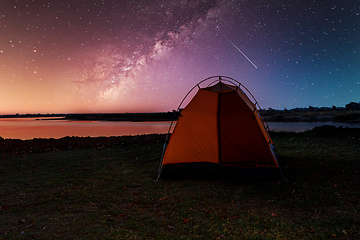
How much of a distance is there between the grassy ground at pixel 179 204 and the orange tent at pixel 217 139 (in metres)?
0.63

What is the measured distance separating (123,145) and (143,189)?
32.7ft

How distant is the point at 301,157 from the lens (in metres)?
9.96

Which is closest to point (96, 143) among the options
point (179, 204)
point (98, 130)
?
point (179, 204)

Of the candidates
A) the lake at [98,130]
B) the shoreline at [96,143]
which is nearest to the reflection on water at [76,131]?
the lake at [98,130]

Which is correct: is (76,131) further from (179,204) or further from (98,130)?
(179,204)

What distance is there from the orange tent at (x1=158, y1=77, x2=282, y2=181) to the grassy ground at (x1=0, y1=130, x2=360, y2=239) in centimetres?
63

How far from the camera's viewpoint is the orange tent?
8.02 m

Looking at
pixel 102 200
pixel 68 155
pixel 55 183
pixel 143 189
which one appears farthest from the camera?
pixel 68 155

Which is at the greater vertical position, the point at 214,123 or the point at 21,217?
the point at 214,123

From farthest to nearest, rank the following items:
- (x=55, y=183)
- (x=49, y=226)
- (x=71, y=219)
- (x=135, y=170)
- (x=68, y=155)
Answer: (x=68, y=155)
(x=135, y=170)
(x=55, y=183)
(x=71, y=219)
(x=49, y=226)

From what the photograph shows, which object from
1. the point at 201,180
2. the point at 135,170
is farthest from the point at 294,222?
the point at 135,170

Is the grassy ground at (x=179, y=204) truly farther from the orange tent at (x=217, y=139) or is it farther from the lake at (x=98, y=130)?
the lake at (x=98, y=130)

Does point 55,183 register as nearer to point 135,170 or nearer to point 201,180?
point 135,170

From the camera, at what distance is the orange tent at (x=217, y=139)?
26.3ft
